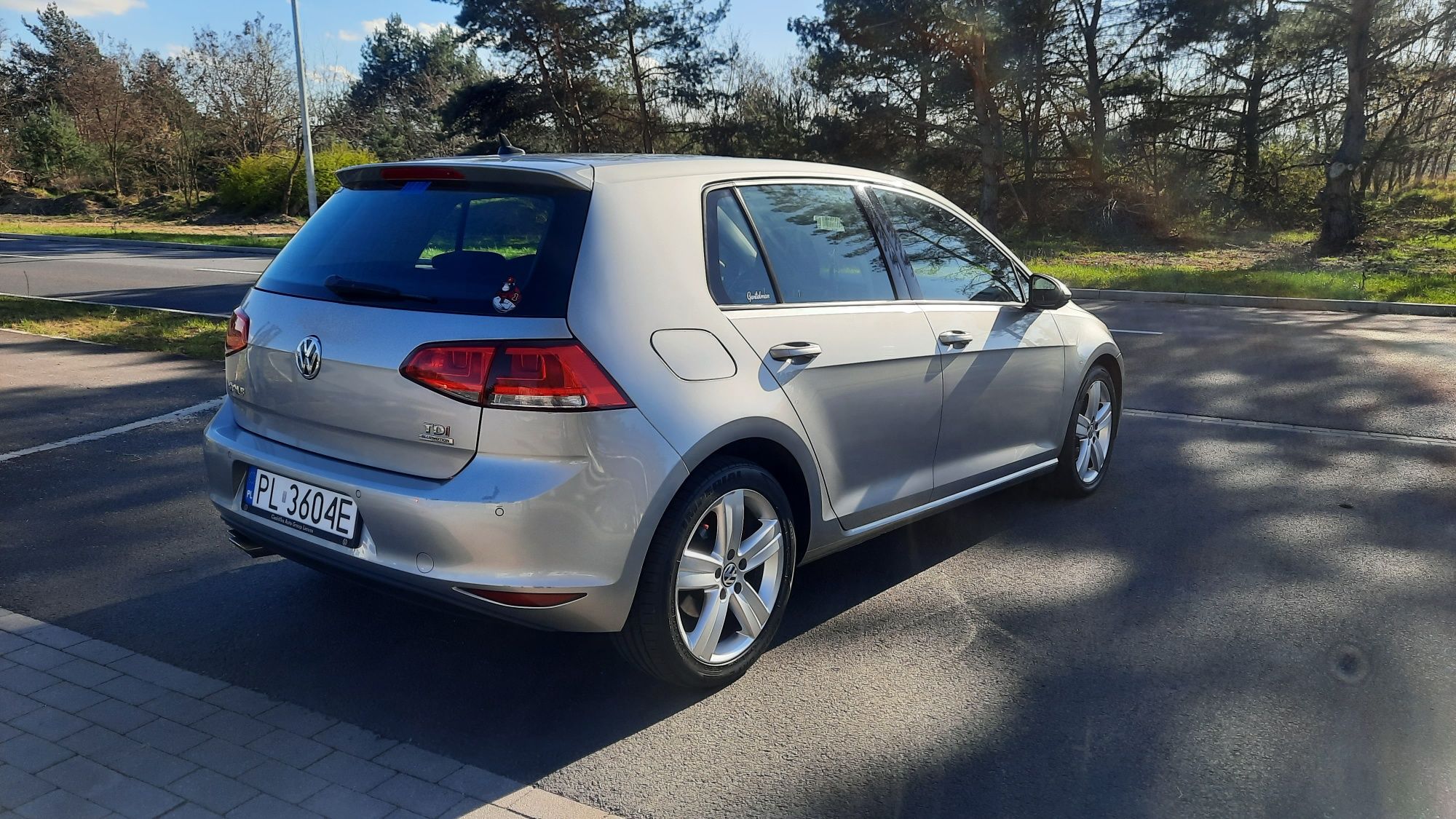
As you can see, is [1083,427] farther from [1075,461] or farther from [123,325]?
[123,325]

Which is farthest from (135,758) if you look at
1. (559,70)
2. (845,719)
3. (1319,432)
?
(559,70)

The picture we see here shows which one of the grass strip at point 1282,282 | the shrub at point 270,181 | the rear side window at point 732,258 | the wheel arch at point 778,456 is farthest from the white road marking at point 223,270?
the shrub at point 270,181

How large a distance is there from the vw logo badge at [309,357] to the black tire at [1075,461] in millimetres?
3566

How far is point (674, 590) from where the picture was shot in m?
3.28

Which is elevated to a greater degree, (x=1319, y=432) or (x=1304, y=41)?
(x=1304, y=41)

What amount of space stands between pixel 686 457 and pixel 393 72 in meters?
67.7

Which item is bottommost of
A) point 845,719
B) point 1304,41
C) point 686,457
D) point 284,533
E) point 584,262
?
point 845,719

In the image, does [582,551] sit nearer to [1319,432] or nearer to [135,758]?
[135,758]

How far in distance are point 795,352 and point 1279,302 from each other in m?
13.6

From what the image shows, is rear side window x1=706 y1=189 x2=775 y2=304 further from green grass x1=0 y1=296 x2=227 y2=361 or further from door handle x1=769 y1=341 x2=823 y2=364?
green grass x1=0 y1=296 x2=227 y2=361

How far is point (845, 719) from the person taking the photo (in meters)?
3.36

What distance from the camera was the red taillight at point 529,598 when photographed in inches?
120

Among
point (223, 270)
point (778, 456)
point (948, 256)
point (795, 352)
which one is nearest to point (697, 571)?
point (778, 456)

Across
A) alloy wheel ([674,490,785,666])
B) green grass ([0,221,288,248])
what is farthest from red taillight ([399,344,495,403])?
green grass ([0,221,288,248])
